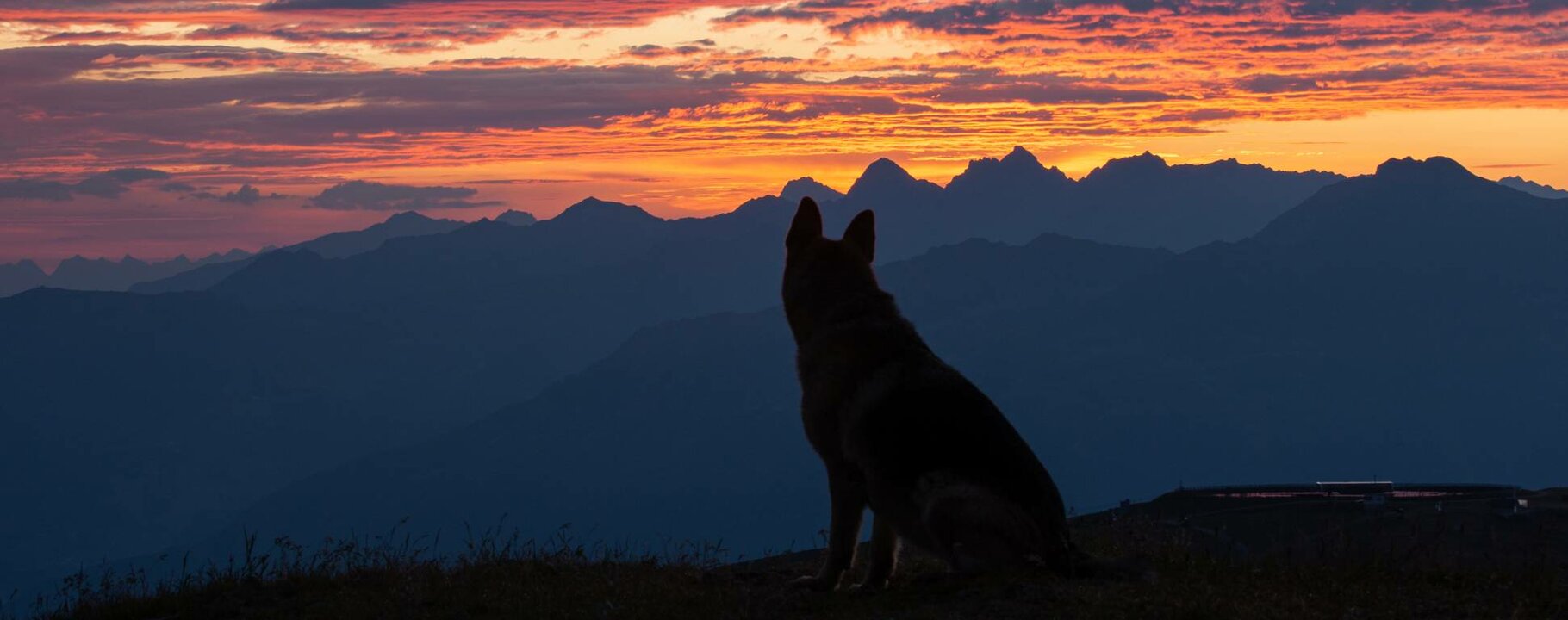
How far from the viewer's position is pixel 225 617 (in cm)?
1193

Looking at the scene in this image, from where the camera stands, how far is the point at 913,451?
34.7ft

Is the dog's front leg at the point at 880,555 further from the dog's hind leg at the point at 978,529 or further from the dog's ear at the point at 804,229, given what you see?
the dog's ear at the point at 804,229

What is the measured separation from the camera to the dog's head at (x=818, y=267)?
11914mm

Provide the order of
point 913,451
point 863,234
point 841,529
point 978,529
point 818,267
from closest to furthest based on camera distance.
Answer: point 978,529, point 913,451, point 841,529, point 818,267, point 863,234

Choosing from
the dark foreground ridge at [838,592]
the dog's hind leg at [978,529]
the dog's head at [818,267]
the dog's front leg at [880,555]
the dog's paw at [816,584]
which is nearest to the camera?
the dark foreground ridge at [838,592]

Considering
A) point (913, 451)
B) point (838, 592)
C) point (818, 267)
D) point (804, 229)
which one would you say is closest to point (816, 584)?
point (838, 592)

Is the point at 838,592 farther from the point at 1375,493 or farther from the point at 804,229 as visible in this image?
the point at 1375,493

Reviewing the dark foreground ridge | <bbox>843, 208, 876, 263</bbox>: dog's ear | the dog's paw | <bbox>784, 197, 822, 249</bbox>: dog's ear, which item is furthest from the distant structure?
<bbox>784, 197, 822, 249</bbox>: dog's ear

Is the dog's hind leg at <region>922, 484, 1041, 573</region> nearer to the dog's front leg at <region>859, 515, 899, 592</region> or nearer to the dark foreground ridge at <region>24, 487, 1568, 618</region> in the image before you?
the dark foreground ridge at <region>24, 487, 1568, 618</region>

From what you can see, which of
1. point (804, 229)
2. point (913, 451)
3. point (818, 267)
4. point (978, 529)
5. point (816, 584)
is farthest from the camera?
point (804, 229)

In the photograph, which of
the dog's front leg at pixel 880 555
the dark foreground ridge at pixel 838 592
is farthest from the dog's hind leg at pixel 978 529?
the dog's front leg at pixel 880 555

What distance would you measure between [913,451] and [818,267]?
2.21 m

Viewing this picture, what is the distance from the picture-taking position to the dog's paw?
38.4 ft

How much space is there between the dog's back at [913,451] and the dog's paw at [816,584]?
0.11 ft
